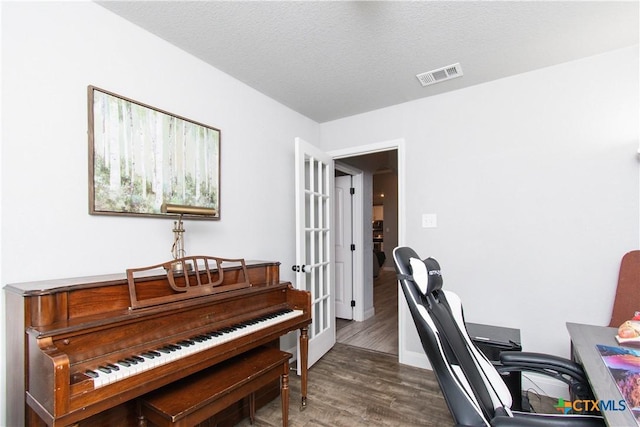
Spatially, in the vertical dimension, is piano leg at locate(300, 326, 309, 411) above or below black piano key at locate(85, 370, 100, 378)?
below

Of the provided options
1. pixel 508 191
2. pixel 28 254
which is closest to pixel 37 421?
pixel 28 254

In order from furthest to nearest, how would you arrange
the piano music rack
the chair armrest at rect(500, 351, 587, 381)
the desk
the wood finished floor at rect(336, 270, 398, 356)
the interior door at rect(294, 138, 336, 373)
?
the wood finished floor at rect(336, 270, 398, 356) → the interior door at rect(294, 138, 336, 373) → the piano music rack → the chair armrest at rect(500, 351, 587, 381) → the desk

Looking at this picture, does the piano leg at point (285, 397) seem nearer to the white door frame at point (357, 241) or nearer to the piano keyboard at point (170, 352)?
the piano keyboard at point (170, 352)

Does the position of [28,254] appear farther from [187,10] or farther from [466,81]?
[466,81]

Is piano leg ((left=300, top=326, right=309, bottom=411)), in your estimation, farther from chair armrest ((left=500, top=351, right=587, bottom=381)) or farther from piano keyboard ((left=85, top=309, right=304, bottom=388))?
chair armrest ((left=500, top=351, right=587, bottom=381))

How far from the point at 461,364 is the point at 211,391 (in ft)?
3.74

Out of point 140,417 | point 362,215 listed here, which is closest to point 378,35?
point 140,417

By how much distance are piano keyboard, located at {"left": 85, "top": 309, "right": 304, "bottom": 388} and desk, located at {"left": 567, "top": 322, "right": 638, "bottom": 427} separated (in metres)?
1.49

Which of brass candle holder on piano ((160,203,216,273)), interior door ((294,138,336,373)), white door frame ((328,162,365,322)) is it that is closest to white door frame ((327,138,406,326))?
white door frame ((328,162,365,322))

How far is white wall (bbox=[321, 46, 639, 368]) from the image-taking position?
2109 mm

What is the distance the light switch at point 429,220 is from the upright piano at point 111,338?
173cm

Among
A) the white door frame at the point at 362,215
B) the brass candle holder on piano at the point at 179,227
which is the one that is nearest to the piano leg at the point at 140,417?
the brass candle holder on piano at the point at 179,227

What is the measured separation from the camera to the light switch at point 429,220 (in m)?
2.77

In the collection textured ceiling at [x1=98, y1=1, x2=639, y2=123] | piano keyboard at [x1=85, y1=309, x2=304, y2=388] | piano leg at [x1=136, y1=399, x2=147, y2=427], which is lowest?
piano leg at [x1=136, y1=399, x2=147, y2=427]
